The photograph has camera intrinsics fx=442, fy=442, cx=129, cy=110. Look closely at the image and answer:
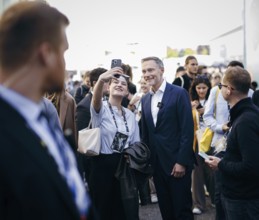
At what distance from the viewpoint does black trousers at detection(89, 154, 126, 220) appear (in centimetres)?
442

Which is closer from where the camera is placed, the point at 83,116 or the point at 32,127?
the point at 32,127

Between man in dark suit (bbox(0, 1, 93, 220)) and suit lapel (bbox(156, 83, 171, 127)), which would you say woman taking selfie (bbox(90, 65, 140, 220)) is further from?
man in dark suit (bbox(0, 1, 93, 220))

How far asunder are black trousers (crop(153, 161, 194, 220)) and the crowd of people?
1 cm

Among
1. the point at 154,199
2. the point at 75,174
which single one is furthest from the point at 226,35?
the point at 75,174

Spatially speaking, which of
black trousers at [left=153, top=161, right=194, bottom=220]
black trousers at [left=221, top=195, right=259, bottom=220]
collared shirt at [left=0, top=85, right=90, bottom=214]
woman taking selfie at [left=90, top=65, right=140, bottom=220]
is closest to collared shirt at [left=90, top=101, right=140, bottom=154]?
woman taking selfie at [left=90, top=65, right=140, bottom=220]

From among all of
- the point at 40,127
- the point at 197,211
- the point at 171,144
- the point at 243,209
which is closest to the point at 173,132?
the point at 171,144

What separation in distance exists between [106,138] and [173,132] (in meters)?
0.69

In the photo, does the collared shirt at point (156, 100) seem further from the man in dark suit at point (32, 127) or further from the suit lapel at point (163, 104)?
the man in dark suit at point (32, 127)

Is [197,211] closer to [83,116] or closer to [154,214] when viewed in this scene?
[154,214]

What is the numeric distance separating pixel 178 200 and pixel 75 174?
3.06 meters

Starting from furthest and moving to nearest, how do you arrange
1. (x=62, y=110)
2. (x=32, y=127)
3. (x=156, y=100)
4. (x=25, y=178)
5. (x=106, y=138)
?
(x=156, y=100), (x=106, y=138), (x=62, y=110), (x=32, y=127), (x=25, y=178)

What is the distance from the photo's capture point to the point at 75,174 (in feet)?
5.19

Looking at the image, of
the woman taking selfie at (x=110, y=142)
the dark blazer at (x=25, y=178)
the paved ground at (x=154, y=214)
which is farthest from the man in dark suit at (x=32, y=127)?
the paved ground at (x=154, y=214)

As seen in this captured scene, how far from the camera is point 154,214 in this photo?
612cm
